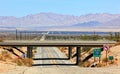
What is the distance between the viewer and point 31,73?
35.1 metres

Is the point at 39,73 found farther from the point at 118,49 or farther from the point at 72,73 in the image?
the point at 118,49

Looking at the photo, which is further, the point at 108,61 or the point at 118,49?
the point at 118,49

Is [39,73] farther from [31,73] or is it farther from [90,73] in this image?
[90,73]

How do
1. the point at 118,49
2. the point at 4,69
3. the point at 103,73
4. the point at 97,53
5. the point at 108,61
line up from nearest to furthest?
1. the point at 103,73
2. the point at 4,69
3. the point at 97,53
4. the point at 108,61
5. the point at 118,49

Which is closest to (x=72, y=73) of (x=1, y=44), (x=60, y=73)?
(x=60, y=73)

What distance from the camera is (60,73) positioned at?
35.5 metres

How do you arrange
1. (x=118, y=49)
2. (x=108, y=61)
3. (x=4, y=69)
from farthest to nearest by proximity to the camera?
(x=118, y=49) < (x=108, y=61) < (x=4, y=69)

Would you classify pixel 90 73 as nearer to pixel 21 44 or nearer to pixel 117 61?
pixel 117 61

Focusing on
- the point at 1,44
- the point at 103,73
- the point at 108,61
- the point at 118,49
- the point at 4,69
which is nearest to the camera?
the point at 103,73

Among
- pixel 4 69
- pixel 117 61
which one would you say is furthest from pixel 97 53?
pixel 4 69

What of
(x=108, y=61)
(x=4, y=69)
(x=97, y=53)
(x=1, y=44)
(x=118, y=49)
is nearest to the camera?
(x=4, y=69)

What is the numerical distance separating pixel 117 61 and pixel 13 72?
26510mm

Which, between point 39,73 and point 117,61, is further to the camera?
point 117,61

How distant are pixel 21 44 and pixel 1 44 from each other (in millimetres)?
4578
